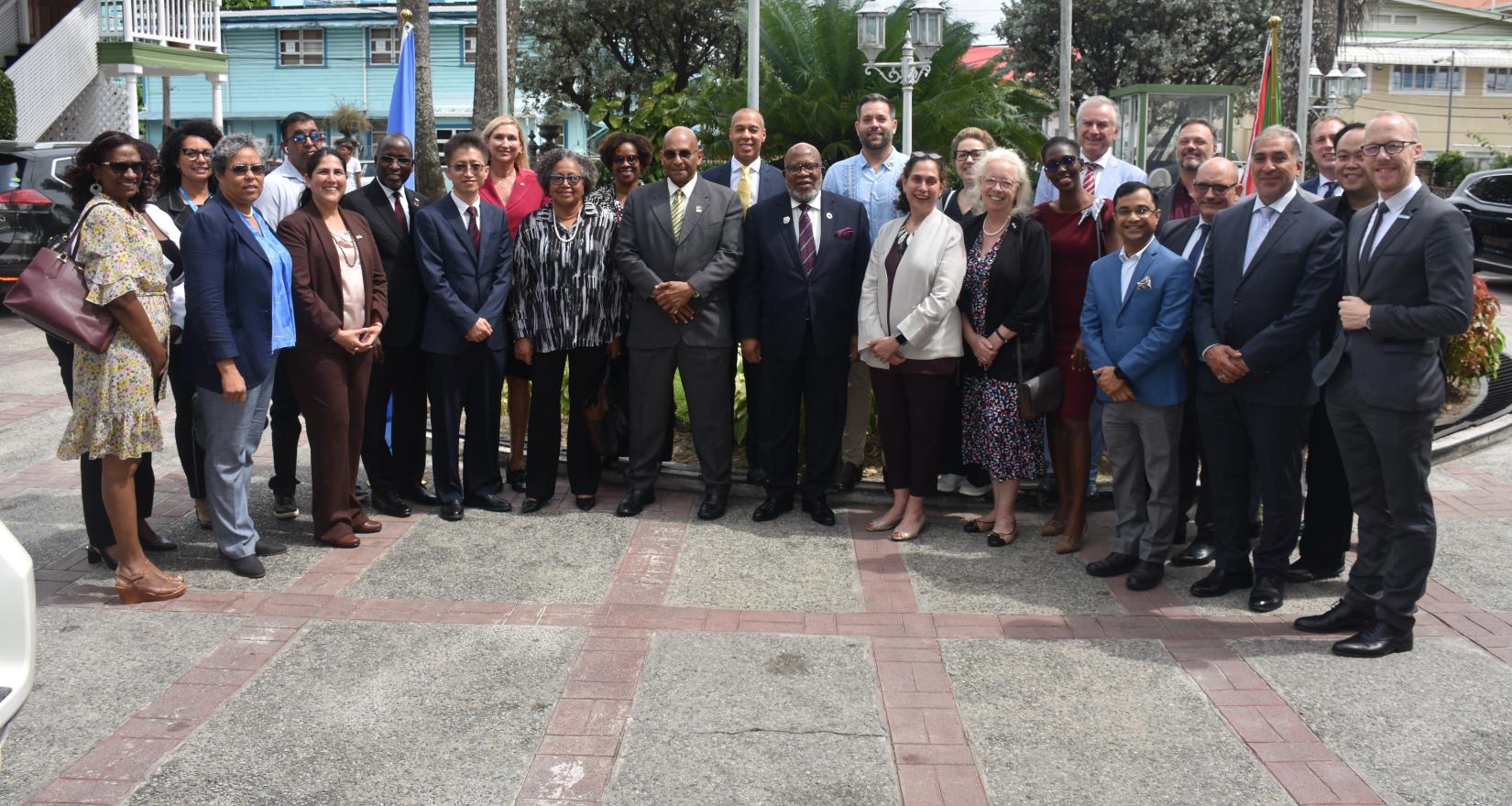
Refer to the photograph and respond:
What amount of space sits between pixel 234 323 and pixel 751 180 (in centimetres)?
298

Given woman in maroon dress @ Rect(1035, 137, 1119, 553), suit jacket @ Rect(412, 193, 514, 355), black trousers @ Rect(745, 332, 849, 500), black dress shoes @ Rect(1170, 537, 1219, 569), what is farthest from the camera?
black trousers @ Rect(745, 332, 849, 500)

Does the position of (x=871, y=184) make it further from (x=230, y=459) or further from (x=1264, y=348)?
(x=230, y=459)

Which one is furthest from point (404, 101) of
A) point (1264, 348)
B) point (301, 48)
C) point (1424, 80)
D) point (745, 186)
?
point (1424, 80)

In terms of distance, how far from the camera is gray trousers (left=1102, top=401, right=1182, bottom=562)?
5930 mm

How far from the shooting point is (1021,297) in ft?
20.9

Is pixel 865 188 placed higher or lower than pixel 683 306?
higher

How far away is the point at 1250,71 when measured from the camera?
3034 cm

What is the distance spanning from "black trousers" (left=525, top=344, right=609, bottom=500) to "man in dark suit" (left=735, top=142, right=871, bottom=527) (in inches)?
33.7

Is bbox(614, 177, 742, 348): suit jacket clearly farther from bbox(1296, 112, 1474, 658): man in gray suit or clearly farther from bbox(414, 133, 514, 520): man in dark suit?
bbox(1296, 112, 1474, 658): man in gray suit

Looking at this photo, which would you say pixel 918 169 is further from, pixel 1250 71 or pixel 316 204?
pixel 1250 71

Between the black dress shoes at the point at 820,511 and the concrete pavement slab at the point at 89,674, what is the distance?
2.98 metres

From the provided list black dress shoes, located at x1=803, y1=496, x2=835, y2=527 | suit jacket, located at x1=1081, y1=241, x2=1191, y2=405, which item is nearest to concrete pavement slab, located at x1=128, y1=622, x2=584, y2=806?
black dress shoes, located at x1=803, y1=496, x2=835, y2=527

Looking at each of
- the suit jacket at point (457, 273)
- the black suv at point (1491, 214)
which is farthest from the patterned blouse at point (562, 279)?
the black suv at point (1491, 214)

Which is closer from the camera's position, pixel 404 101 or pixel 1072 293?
pixel 1072 293
